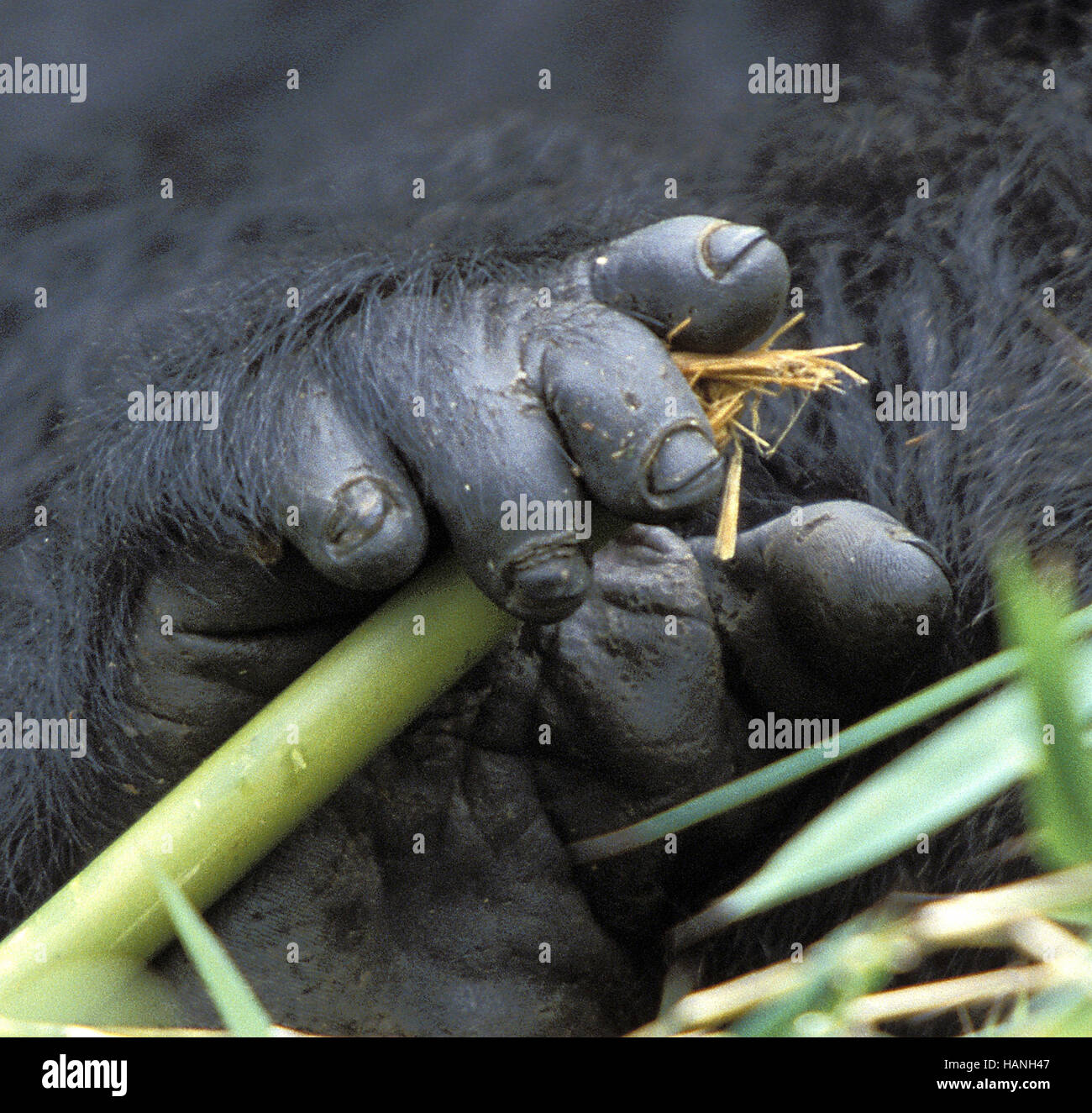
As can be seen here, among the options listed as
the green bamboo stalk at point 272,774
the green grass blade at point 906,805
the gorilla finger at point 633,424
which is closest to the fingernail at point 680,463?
the gorilla finger at point 633,424

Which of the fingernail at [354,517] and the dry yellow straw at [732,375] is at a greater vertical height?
the dry yellow straw at [732,375]

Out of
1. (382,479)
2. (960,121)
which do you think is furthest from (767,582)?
(960,121)

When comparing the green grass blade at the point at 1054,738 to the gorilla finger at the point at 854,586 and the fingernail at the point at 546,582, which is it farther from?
the gorilla finger at the point at 854,586

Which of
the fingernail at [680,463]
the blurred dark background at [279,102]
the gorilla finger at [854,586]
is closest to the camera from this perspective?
the fingernail at [680,463]

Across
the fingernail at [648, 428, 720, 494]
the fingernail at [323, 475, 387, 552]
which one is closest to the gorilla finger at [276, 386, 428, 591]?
the fingernail at [323, 475, 387, 552]

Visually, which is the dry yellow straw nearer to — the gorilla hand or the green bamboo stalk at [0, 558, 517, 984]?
the gorilla hand

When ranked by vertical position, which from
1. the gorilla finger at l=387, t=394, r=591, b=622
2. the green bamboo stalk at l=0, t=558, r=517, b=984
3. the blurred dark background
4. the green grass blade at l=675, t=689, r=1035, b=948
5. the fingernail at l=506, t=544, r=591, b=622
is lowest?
the green grass blade at l=675, t=689, r=1035, b=948
